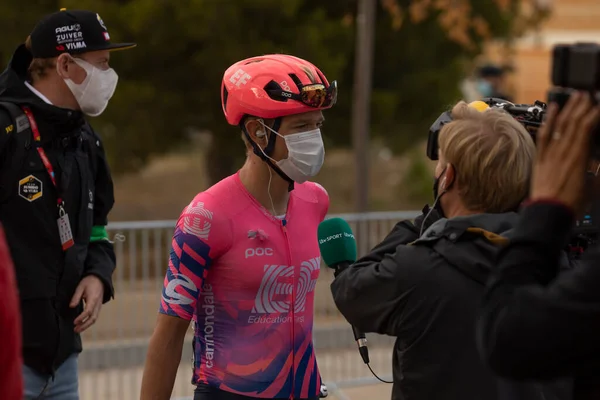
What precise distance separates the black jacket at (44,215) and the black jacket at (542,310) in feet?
7.17

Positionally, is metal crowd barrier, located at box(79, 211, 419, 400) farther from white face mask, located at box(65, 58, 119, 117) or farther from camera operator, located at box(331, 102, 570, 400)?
camera operator, located at box(331, 102, 570, 400)

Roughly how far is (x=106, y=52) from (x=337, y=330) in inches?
185

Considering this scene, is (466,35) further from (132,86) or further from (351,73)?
(132,86)

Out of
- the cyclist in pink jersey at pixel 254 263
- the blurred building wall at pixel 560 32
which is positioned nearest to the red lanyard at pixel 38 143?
the cyclist in pink jersey at pixel 254 263

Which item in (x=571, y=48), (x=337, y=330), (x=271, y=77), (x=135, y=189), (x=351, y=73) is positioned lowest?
(x=135, y=189)

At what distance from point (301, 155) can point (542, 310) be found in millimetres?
1730

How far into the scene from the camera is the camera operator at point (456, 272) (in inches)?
103

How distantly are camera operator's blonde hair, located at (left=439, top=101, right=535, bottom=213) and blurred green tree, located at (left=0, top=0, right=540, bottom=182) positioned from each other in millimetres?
10247

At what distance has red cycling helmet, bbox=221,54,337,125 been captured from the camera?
138 inches

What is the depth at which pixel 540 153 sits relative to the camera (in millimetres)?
2109

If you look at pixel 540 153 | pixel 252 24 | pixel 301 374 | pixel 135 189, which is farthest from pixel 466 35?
pixel 540 153

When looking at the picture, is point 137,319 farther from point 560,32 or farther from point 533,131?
point 560,32

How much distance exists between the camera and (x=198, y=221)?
11.1 ft

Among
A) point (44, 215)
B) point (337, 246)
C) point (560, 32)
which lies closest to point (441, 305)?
point (337, 246)
